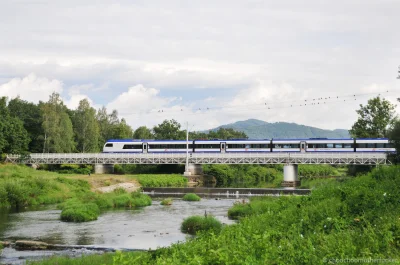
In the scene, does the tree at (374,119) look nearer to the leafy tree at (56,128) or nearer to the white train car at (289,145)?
the white train car at (289,145)

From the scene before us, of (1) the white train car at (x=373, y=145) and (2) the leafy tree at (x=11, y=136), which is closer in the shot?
(1) the white train car at (x=373, y=145)

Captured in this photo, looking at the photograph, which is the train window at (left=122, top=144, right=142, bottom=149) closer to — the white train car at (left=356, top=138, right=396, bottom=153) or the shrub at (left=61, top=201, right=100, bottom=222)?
the white train car at (left=356, top=138, right=396, bottom=153)

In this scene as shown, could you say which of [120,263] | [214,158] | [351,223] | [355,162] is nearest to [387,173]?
[351,223]

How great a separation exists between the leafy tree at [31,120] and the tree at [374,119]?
56369mm

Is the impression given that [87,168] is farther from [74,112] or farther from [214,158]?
[74,112]

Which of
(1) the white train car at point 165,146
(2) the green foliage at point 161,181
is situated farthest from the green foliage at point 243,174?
(2) the green foliage at point 161,181

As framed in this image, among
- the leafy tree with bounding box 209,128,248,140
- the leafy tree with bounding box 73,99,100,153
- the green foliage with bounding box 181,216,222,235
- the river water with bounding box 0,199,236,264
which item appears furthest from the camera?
the leafy tree with bounding box 209,128,248,140

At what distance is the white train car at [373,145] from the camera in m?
68.4

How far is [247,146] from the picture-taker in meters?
78.5

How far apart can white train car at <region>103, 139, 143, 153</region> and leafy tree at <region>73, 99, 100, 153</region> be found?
14.2 m

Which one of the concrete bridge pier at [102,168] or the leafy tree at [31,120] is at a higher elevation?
the leafy tree at [31,120]

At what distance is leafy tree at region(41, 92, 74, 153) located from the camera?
83.2 metres

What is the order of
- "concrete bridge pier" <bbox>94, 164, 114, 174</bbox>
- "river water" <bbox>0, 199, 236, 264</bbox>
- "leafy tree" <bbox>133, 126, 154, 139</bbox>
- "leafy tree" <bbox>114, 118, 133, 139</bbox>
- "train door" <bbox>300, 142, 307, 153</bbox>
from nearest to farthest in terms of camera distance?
"river water" <bbox>0, 199, 236, 264</bbox> → "train door" <bbox>300, 142, 307, 153</bbox> → "concrete bridge pier" <bbox>94, 164, 114, 174</bbox> → "leafy tree" <bbox>114, 118, 133, 139</bbox> → "leafy tree" <bbox>133, 126, 154, 139</bbox>

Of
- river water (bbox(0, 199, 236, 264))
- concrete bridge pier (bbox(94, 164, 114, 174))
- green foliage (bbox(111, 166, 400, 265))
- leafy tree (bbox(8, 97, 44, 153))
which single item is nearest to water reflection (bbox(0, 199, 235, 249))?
river water (bbox(0, 199, 236, 264))
